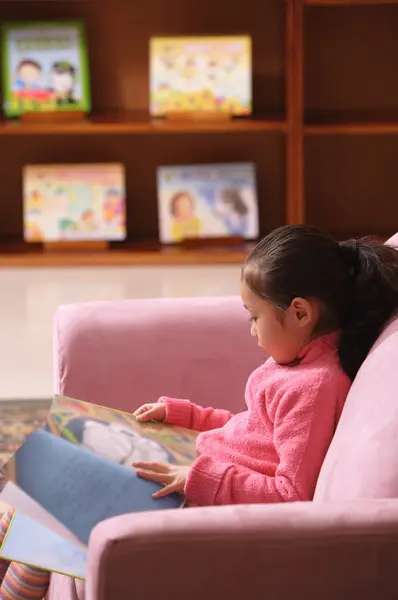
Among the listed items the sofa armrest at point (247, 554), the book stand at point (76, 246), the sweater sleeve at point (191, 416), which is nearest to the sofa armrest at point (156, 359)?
the sweater sleeve at point (191, 416)

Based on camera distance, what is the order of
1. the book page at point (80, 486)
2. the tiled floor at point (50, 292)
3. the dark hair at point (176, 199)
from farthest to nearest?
1. the dark hair at point (176, 199)
2. the tiled floor at point (50, 292)
3. the book page at point (80, 486)

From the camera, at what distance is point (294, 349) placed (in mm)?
1405

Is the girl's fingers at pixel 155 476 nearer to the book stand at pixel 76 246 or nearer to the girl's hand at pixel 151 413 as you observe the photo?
the girl's hand at pixel 151 413

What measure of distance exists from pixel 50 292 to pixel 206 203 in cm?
64

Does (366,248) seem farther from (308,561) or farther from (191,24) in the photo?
(191,24)

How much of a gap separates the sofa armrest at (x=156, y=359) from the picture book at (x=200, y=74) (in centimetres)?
178

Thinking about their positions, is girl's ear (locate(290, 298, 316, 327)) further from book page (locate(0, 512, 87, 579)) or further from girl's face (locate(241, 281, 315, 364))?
book page (locate(0, 512, 87, 579))

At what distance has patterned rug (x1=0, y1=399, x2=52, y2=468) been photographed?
2.58m

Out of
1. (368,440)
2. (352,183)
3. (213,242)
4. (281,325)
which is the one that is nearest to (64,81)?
(213,242)

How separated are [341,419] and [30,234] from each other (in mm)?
2457

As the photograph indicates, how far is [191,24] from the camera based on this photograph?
3.62 meters

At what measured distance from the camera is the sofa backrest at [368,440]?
1.14 metres

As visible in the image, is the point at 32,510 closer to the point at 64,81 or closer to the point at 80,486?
the point at 80,486

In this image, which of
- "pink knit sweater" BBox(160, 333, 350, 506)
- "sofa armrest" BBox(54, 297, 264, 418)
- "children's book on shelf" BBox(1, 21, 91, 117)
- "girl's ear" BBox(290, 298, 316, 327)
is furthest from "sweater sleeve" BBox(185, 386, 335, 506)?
"children's book on shelf" BBox(1, 21, 91, 117)
